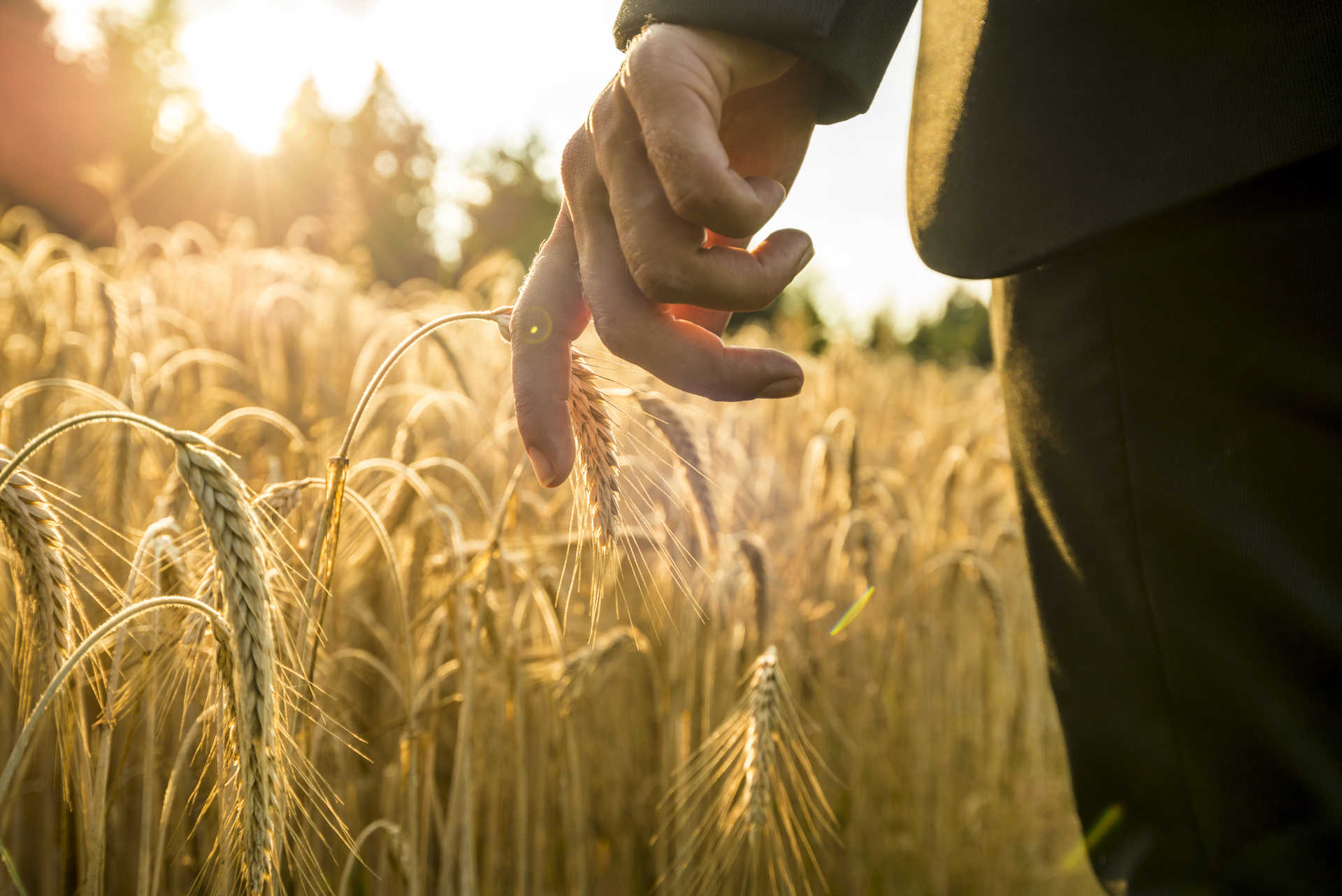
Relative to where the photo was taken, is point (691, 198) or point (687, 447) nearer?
point (691, 198)

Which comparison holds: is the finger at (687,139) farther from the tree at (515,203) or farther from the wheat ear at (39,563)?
the tree at (515,203)

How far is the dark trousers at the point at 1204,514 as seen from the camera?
881 millimetres

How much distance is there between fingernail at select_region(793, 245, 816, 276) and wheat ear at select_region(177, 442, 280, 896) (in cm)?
62

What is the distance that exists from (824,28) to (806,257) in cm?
25

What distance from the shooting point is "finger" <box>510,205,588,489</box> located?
757mm

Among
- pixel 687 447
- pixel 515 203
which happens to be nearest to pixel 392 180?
pixel 515 203

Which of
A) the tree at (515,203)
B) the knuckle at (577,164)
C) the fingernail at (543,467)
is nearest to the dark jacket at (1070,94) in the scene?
the knuckle at (577,164)

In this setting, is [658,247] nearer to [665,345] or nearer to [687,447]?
[665,345]

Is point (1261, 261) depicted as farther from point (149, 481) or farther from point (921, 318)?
point (921, 318)

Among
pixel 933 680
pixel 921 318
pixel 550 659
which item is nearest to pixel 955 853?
pixel 933 680

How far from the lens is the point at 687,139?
2.11ft

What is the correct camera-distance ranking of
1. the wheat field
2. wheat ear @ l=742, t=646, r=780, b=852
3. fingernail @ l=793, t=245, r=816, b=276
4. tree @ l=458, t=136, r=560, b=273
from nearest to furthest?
fingernail @ l=793, t=245, r=816, b=276, the wheat field, wheat ear @ l=742, t=646, r=780, b=852, tree @ l=458, t=136, r=560, b=273

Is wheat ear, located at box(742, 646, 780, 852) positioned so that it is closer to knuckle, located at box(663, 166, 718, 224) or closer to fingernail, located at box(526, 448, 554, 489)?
fingernail, located at box(526, 448, 554, 489)

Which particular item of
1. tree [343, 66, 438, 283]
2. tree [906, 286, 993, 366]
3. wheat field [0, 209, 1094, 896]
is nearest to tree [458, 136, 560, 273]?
tree [343, 66, 438, 283]
